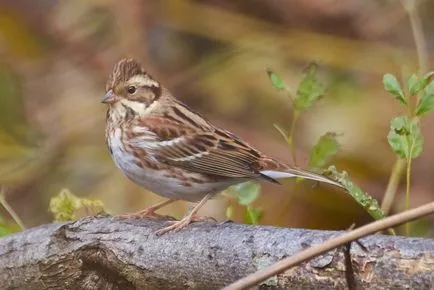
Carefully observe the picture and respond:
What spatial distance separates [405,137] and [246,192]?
0.52 m

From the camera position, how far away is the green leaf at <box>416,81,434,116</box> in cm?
260

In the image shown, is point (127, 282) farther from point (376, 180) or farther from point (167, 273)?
point (376, 180)

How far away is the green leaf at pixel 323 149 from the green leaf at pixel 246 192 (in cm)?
15

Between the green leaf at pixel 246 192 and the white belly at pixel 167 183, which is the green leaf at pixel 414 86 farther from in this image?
the white belly at pixel 167 183

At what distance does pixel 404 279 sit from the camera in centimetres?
204

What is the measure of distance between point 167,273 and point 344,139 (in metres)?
2.41

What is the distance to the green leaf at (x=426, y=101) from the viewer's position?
260 centimetres

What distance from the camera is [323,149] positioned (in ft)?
9.59

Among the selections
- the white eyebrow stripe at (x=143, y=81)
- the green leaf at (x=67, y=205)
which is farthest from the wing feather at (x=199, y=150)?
the green leaf at (x=67, y=205)

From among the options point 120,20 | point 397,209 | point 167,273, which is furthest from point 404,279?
point 120,20

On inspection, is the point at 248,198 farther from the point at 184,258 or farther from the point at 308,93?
the point at 184,258

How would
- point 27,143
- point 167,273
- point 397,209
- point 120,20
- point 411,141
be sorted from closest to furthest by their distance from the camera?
point 167,273 < point 411,141 < point 397,209 < point 27,143 < point 120,20

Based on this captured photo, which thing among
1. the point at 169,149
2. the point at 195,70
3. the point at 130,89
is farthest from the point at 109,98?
the point at 195,70

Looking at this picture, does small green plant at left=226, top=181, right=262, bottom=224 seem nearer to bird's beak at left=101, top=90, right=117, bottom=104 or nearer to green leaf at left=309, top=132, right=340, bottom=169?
green leaf at left=309, top=132, right=340, bottom=169
